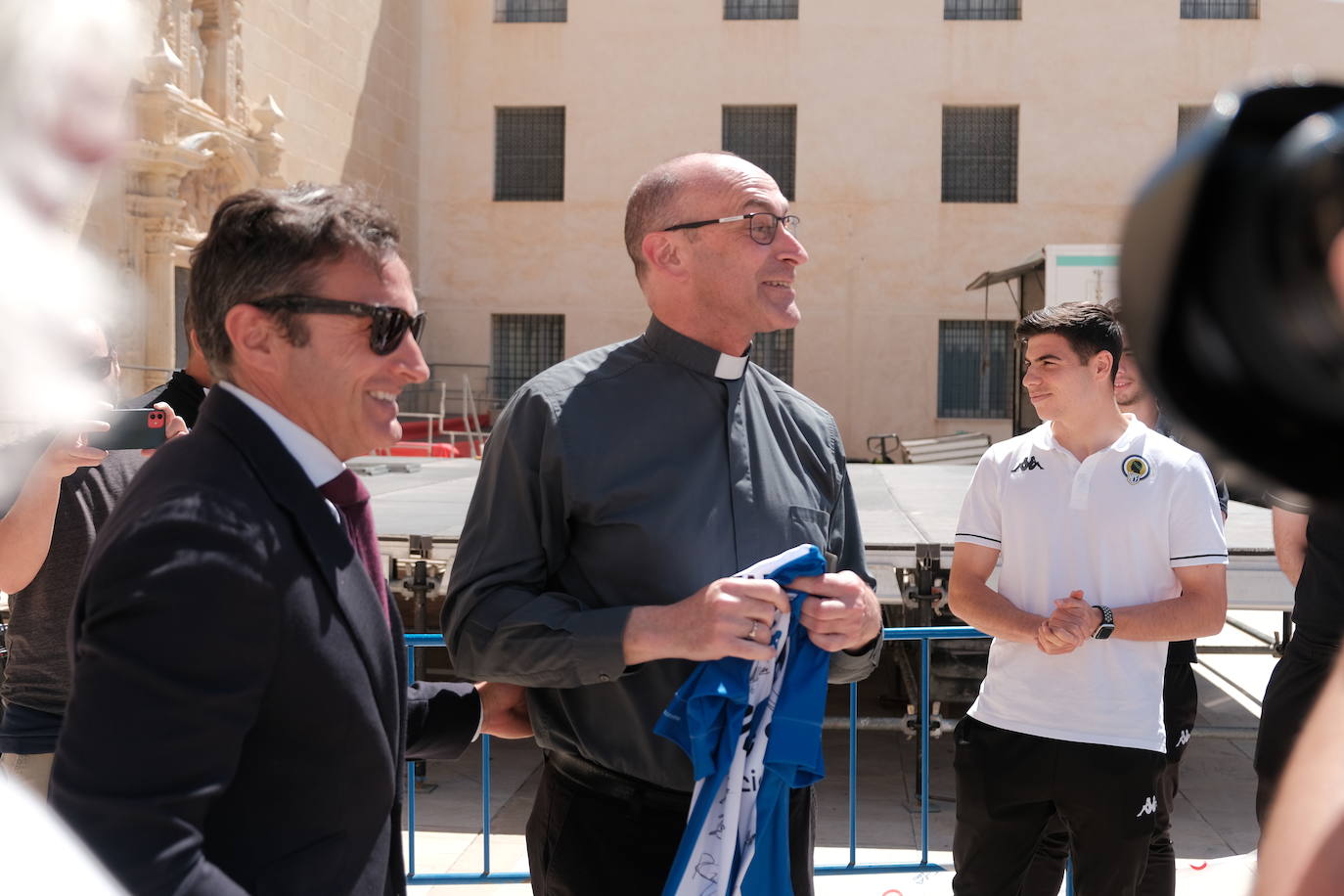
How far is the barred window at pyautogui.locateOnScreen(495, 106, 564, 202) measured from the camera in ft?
74.1

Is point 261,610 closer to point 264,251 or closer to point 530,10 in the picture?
point 264,251

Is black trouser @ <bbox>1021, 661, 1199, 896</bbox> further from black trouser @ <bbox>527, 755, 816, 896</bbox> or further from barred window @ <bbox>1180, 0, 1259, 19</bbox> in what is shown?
barred window @ <bbox>1180, 0, 1259, 19</bbox>

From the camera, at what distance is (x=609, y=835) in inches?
87.7

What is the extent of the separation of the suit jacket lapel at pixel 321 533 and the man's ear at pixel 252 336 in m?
0.07

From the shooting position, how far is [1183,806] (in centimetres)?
553

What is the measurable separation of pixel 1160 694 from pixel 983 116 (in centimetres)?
2062

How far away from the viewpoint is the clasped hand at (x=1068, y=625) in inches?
116

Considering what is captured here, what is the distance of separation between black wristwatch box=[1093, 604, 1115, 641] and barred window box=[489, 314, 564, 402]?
20.3 metres

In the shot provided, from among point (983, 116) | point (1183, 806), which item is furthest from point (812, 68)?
point (1183, 806)

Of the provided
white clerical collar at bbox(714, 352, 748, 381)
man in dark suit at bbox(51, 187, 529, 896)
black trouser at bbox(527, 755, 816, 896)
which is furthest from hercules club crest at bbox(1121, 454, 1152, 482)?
man in dark suit at bbox(51, 187, 529, 896)

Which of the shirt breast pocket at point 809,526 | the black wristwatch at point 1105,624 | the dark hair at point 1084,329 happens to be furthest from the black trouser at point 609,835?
the dark hair at point 1084,329

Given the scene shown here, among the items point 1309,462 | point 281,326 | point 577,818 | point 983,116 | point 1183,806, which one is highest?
point 983,116

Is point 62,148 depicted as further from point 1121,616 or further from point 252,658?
point 1121,616

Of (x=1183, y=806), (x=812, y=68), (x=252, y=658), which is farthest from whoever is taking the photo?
(x=812, y=68)
